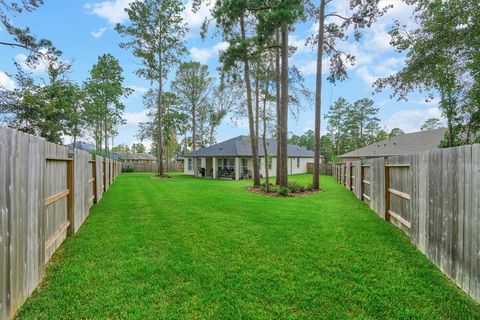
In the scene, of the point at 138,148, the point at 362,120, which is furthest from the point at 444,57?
the point at 138,148

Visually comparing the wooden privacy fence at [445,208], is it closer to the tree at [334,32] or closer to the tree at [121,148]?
the tree at [334,32]

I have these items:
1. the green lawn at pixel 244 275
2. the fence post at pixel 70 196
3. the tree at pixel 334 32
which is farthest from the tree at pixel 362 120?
the fence post at pixel 70 196

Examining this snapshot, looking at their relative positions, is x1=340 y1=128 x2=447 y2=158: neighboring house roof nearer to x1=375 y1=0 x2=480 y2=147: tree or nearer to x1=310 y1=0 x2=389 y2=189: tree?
x1=375 y1=0 x2=480 y2=147: tree

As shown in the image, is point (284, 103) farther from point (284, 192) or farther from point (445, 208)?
point (445, 208)

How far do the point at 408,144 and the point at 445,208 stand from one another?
79.7 feet

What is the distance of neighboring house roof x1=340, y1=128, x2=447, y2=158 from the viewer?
21.7m

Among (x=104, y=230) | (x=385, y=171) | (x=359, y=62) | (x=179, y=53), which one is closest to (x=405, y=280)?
(x=385, y=171)

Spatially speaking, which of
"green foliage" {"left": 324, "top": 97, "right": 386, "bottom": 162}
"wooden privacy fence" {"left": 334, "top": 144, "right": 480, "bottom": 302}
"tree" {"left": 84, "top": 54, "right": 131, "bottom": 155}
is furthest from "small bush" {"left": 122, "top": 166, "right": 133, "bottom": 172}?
"wooden privacy fence" {"left": 334, "top": 144, "right": 480, "bottom": 302}

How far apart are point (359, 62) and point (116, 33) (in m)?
17.4

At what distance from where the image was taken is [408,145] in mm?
23703

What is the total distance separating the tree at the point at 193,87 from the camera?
3144 centimetres

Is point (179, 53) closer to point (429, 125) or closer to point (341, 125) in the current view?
point (341, 125)

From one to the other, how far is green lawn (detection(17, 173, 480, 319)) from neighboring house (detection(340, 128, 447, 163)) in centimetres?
2033

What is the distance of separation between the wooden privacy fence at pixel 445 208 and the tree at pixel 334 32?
7.49m
